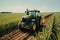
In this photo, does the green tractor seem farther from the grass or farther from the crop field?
the grass

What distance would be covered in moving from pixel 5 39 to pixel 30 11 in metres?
4.14

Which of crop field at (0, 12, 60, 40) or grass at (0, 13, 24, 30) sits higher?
crop field at (0, 12, 60, 40)

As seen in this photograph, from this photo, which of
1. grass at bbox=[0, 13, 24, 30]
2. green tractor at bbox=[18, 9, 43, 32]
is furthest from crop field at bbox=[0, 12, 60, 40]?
green tractor at bbox=[18, 9, 43, 32]

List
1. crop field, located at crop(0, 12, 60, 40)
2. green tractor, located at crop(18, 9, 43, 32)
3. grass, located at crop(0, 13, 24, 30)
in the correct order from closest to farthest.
Result: crop field, located at crop(0, 12, 60, 40) < green tractor, located at crop(18, 9, 43, 32) < grass, located at crop(0, 13, 24, 30)

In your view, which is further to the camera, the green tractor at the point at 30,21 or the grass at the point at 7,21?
the grass at the point at 7,21

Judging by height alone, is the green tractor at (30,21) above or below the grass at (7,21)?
above

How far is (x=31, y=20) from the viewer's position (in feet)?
34.4

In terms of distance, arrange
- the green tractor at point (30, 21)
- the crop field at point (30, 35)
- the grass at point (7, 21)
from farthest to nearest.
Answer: the grass at point (7, 21), the green tractor at point (30, 21), the crop field at point (30, 35)

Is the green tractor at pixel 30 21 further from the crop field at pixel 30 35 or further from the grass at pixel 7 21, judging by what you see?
the grass at pixel 7 21

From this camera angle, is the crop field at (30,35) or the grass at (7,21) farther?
the grass at (7,21)

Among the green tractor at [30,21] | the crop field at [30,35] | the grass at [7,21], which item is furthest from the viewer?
the grass at [7,21]

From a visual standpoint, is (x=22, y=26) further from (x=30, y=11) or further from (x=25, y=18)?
(x=30, y=11)

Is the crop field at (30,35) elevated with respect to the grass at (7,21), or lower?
elevated

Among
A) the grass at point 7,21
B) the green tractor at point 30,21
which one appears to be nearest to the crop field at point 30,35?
the grass at point 7,21
